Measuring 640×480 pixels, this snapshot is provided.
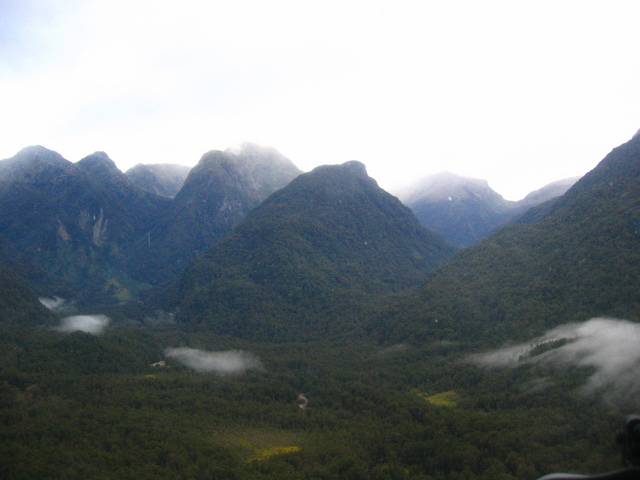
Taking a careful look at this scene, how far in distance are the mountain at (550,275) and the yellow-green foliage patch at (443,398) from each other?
85.3ft

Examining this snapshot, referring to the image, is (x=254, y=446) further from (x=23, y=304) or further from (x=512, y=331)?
(x=23, y=304)

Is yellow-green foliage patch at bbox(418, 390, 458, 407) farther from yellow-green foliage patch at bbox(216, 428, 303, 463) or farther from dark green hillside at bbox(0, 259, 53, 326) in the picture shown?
dark green hillside at bbox(0, 259, 53, 326)

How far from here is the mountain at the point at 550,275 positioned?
98.2 meters

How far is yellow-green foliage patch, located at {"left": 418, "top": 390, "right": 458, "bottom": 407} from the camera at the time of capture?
84312 millimetres

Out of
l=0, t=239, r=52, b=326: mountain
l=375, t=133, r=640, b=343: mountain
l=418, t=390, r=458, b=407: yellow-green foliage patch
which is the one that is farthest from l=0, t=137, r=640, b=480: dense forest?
l=0, t=239, r=52, b=326: mountain

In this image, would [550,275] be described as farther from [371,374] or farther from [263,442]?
[263,442]

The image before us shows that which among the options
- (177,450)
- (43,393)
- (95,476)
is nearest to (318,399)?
(177,450)

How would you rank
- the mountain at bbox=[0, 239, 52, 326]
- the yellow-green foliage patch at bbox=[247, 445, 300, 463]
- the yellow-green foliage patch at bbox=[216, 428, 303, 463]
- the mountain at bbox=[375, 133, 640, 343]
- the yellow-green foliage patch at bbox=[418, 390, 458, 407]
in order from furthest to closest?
the mountain at bbox=[0, 239, 52, 326]
the mountain at bbox=[375, 133, 640, 343]
the yellow-green foliage patch at bbox=[418, 390, 458, 407]
the yellow-green foliage patch at bbox=[216, 428, 303, 463]
the yellow-green foliage patch at bbox=[247, 445, 300, 463]

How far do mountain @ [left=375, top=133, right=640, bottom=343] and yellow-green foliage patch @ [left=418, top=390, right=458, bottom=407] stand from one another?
26.0 meters

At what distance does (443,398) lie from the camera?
8844 centimetres

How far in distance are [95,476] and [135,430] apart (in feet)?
53.5

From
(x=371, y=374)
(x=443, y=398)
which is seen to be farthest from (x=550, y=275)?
(x=371, y=374)

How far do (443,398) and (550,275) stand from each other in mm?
50811

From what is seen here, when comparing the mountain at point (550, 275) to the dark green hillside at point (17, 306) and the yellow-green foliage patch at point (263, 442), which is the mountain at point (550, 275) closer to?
the yellow-green foliage patch at point (263, 442)
